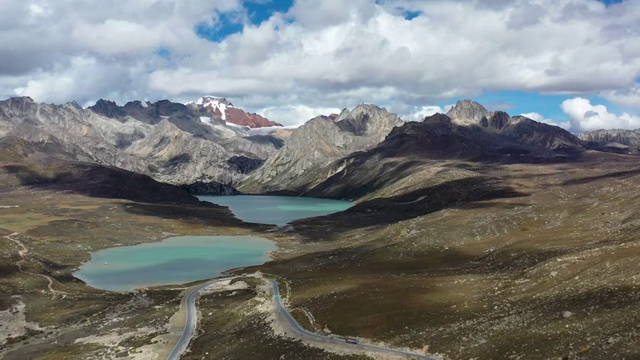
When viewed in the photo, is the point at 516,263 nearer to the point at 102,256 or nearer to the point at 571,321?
the point at 571,321

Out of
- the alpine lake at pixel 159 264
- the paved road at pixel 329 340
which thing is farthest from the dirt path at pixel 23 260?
the paved road at pixel 329 340

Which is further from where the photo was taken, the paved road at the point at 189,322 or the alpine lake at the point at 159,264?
the alpine lake at the point at 159,264

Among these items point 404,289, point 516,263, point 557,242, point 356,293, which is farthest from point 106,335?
point 557,242

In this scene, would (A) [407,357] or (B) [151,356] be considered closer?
(A) [407,357]

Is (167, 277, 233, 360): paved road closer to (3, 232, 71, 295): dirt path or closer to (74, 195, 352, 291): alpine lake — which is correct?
(74, 195, 352, 291): alpine lake

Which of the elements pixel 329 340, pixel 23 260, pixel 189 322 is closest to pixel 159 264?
pixel 23 260

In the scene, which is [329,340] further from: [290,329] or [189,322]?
[189,322]

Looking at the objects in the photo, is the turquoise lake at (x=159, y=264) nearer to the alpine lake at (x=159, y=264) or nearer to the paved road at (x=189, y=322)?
the alpine lake at (x=159, y=264)
